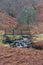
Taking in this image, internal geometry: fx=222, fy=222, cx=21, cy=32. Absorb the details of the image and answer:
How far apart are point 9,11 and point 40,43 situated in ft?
28.3

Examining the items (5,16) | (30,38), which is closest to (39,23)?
(5,16)

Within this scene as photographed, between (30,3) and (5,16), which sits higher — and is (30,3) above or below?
above

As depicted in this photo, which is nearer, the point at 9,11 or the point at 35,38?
the point at 35,38

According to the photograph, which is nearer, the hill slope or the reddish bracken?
the reddish bracken

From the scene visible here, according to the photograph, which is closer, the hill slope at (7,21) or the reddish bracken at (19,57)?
the reddish bracken at (19,57)

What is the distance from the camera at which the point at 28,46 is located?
41.8ft

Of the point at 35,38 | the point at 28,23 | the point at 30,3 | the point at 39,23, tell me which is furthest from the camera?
the point at 30,3

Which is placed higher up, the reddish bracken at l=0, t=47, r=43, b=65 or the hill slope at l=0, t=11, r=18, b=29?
the hill slope at l=0, t=11, r=18, b=29

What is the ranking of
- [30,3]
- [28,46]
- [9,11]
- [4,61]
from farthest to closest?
1. [30,3]
2. [9,11]
3. [28,46]
4. [4,61]

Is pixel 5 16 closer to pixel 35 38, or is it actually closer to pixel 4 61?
pixel 35 38

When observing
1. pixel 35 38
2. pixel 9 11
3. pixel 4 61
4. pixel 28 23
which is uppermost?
pixel 9 11

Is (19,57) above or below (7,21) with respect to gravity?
below

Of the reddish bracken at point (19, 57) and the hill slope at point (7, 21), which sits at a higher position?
the hill slope at point (7, 21)

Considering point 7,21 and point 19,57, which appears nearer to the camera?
point 19,57
